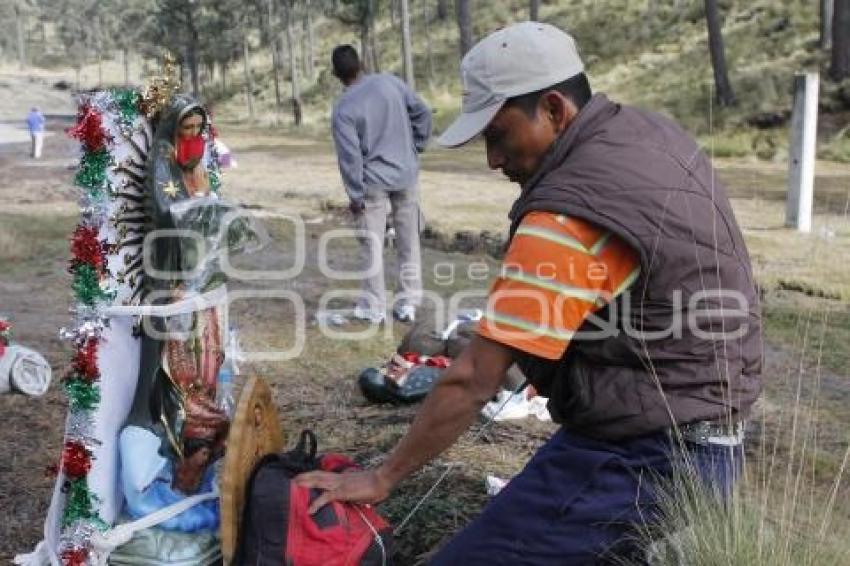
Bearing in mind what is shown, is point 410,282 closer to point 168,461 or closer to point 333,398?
point 333,398

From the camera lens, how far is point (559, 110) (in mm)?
2354

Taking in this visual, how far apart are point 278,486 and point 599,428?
3.50 ft

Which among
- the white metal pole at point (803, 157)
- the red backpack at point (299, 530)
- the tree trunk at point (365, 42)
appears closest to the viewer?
A: the red backpack at point (299, 530)

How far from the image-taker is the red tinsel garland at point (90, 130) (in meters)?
3.68

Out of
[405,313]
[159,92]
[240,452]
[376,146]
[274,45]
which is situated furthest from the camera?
[274,45]

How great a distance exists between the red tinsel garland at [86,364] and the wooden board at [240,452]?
0.67 metres

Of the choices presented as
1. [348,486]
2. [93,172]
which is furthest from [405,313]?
[348,486]

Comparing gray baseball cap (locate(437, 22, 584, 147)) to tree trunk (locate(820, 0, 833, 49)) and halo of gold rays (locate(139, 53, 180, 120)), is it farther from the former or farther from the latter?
tree trunk (locate(820, 0, 833, 49))

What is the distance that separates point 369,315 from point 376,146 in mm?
1440

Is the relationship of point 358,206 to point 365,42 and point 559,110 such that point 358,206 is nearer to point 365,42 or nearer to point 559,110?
point 559,110

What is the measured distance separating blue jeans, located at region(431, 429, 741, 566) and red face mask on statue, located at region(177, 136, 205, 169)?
220 cm

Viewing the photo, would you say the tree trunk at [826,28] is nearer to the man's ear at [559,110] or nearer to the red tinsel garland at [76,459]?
the red tinsel garland at [76,459]

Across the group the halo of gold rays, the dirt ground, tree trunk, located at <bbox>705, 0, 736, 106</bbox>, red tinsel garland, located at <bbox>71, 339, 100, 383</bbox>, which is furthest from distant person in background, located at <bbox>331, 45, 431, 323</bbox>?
tree trunk, located at <bbox>705, 0, 736, 106</bbox>

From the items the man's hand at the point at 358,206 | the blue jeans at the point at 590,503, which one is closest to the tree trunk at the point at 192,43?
the man's hand at the point at 358,206
